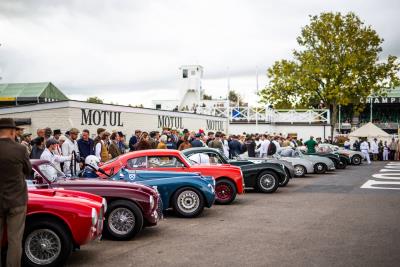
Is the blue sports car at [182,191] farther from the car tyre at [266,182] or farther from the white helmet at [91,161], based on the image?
the car tyre at [266,182]

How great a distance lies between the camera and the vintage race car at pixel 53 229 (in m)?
6.29

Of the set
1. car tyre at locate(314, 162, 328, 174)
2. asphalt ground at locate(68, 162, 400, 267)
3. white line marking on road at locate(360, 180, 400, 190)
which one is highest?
car tyre at locate(314, 162, 328, 174)

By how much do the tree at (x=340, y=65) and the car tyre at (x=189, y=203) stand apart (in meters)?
33.5

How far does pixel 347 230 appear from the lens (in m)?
8.92

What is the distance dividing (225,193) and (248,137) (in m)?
10.7

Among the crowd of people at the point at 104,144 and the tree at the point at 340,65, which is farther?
the tree at the point at 340,65

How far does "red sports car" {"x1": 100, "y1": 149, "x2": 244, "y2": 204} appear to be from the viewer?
11102mm

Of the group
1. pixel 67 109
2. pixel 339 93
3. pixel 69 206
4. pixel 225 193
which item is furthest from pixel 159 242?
pixel 339 93

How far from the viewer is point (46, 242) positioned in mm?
6332

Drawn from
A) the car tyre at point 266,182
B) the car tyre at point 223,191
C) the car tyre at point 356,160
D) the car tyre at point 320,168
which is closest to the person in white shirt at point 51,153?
the car tyre at point 223,191

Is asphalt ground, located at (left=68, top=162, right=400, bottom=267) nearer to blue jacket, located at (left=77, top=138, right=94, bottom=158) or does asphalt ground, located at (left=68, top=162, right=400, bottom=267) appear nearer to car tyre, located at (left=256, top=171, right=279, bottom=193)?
car tyre, located at (left=256, top=171, right=279, bottom=193)

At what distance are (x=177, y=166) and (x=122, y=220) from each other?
344 cm

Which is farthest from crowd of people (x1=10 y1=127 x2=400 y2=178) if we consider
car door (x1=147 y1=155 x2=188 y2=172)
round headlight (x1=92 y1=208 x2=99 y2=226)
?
round headlight (x1=92 y1=208 x2=99 y2=226)

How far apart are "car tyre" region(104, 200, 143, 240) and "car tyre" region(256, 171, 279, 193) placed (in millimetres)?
7436
